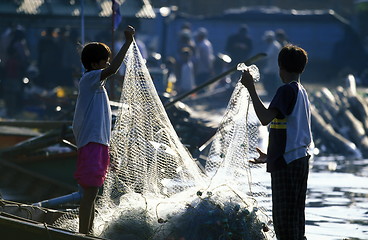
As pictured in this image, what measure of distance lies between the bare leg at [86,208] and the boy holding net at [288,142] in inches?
51.5

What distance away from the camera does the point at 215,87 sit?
29.2 meters

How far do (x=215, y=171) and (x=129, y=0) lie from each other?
1858 cm

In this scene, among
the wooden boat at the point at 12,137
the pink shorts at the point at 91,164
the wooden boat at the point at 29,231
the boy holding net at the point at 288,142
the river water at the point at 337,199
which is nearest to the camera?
the boy holding net at the point at 288,142

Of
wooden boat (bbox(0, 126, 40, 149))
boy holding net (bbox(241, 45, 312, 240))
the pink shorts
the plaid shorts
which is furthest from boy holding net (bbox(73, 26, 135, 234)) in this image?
wooden boat (bbox(0, 126, 40, 149))

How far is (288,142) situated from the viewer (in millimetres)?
6895

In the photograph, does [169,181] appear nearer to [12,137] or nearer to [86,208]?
[86,208]

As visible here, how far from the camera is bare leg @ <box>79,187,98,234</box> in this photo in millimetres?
7297

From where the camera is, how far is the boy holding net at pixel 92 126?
721 cm

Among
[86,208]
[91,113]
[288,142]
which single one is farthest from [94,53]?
[288,142]

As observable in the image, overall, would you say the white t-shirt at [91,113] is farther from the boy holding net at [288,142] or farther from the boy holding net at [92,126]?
the boy holding net at [288,142]

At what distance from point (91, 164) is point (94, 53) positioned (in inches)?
31.9

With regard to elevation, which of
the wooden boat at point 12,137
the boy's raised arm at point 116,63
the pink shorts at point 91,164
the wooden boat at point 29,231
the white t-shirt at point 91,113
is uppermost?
the wooden boat at point 12,137

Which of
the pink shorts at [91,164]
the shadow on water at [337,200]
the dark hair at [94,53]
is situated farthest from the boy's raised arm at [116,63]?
the shadow on water at [337,200]

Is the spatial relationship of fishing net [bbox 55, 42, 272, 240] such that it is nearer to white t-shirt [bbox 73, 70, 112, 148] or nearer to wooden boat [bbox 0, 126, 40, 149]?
white t-shirt [bbox 73, 70, 112, 148]
